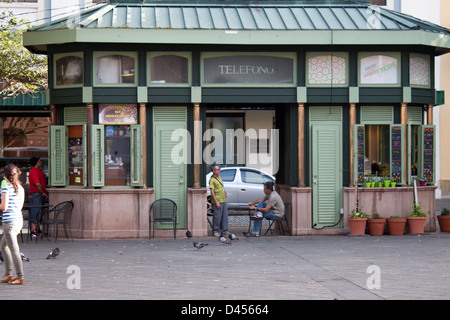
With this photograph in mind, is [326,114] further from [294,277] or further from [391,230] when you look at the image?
[294,277]

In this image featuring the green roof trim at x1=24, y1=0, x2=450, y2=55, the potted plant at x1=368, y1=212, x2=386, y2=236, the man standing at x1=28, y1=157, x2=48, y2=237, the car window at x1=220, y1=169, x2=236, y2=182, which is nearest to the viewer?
the green roof trim at x1=24, y1=0, x2=450, y2=55

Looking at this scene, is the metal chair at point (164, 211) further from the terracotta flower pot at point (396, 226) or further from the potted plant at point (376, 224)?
the terracotta flower pot at point (396, 226)

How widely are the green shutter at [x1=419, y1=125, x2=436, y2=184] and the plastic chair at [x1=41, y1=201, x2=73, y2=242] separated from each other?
7787 mm

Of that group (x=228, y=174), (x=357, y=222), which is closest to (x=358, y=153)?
(x=357, y=222)

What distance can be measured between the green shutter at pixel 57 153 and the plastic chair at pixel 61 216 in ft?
2.00

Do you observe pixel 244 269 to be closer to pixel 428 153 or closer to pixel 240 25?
pixel 240 25

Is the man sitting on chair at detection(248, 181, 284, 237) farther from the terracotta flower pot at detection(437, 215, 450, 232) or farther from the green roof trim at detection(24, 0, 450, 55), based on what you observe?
the terracotta flower pot at detection(437, 215, 450, 232)

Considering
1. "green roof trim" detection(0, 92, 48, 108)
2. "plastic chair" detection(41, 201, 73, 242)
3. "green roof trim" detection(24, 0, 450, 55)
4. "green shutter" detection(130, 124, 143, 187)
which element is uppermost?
"green roof trim" detection(24, 0, 450, 55)

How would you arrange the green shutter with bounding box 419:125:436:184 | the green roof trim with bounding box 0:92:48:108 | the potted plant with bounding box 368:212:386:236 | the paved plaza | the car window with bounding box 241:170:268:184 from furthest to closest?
1. the green roof trim with bounding box 0:92:48:108
2. the car window with bounding box 241:170:268:184
3. the green shutter with bounding box 419:125:436:184
4. the potted plant with bounding box 368:212:386:236
5. the paved plaza

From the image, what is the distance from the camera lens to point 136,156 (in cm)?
1600

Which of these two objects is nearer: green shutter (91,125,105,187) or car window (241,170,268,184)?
green shutter (91,125,105,187)

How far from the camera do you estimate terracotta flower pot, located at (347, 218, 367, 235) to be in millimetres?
16219

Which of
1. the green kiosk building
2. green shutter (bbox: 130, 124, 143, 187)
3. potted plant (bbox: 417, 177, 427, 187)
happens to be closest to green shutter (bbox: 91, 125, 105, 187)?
the green kiosk building

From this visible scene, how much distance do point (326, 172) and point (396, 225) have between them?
1.89 m
